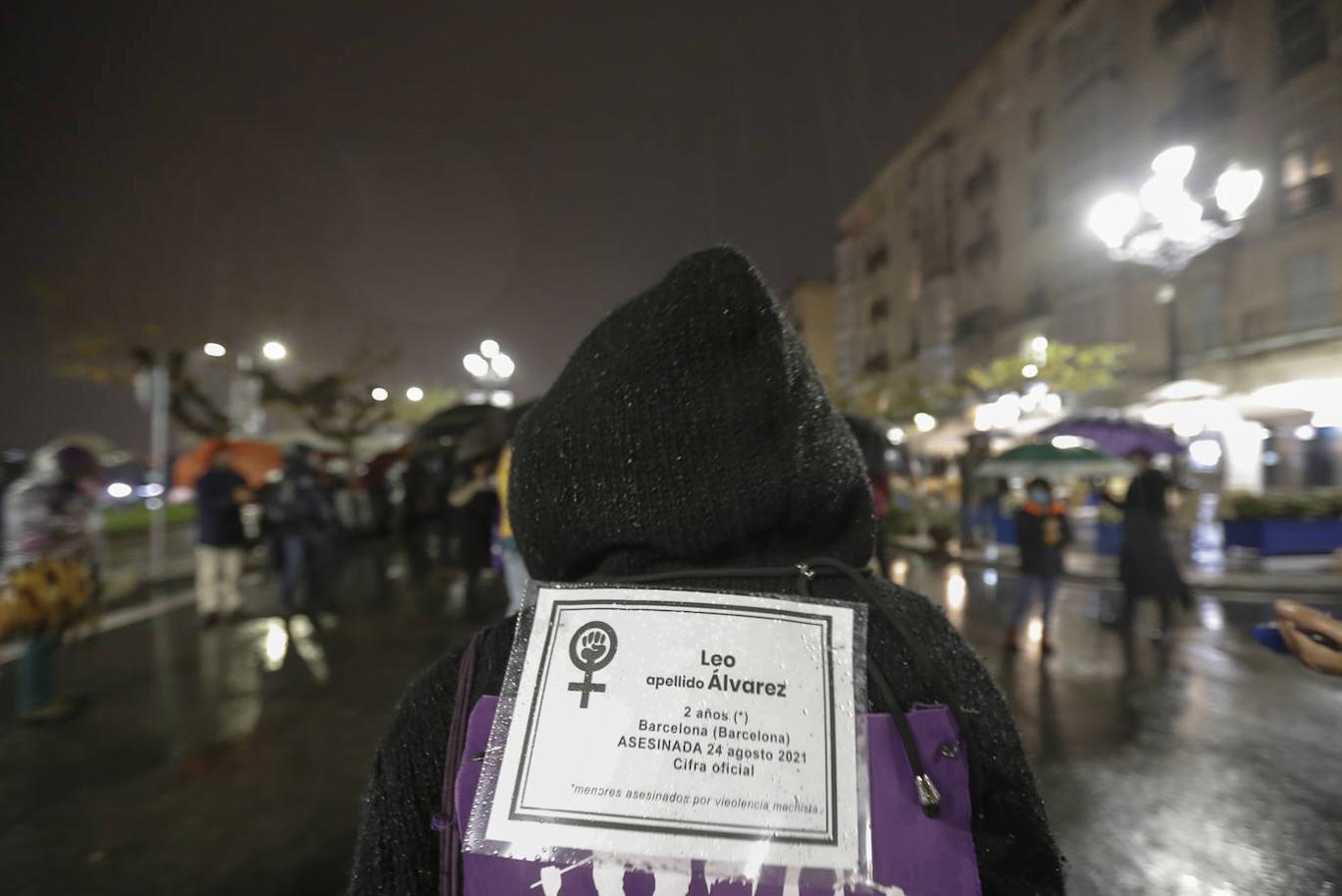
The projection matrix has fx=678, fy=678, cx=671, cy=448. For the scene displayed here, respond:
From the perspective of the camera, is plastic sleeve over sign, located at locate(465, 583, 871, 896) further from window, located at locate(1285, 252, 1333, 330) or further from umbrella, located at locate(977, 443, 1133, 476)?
window, located at locate(1285, 252, 1333, 330)

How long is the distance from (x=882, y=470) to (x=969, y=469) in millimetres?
10199

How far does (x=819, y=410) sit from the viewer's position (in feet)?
3.43

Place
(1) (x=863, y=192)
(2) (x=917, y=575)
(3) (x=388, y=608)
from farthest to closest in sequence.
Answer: (1) (x=863, y=192), (2) (x=917, y=575), (3) (x=388, y=608)

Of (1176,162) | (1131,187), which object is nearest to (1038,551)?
(1176,162)

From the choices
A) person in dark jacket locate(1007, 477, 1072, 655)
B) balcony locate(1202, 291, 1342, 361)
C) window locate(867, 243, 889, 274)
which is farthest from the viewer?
window locate(867, 243, 889, 274)

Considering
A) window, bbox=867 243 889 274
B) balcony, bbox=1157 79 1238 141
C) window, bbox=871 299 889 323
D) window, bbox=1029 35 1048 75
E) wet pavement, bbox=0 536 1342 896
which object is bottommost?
wet pavement, bbox=0 536 1342 896

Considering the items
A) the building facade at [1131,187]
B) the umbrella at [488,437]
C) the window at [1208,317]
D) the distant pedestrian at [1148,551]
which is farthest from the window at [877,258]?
the umbrella at [488,437]

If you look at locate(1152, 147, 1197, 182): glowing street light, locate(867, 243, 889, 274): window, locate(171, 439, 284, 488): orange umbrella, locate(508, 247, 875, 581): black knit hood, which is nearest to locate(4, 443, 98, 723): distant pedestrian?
locate(171, 439, 284, 488): orange umbrella

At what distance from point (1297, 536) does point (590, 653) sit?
14259 millimetres

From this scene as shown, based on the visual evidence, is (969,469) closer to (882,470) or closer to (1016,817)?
(882,470)

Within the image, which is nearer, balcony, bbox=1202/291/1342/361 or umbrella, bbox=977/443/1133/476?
umbrella, bbox=977/443/1133/476

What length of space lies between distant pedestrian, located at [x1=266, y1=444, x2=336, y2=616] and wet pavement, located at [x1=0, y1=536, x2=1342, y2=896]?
98 centimetres

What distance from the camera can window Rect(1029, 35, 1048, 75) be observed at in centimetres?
2577

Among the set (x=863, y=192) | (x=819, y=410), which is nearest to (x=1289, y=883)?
(x=819, y=410)
